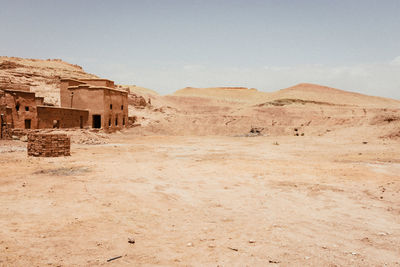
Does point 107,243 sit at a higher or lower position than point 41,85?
lower

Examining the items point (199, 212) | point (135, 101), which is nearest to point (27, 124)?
point (135, 101)

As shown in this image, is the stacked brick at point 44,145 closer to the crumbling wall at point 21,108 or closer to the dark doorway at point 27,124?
the crumbling wall at point 21,108

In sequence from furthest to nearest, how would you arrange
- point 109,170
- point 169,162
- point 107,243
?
point 169,162, point 109,170, point 107,243

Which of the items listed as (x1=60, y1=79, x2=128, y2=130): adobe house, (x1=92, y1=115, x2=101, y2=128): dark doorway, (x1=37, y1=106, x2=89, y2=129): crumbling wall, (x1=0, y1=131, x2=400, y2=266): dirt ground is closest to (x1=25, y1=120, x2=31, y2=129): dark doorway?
(x1=37, y1=106, x2=89, y2=129): crumbling wall

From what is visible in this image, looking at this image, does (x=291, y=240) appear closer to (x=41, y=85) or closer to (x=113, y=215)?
(x=113, y=215)

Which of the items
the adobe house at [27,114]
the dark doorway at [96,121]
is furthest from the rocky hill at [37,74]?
the adobe house at [27,114]

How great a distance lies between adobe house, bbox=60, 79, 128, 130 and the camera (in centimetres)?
2534

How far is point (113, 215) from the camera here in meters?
5.32

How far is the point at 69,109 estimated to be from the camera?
22812 millimetres

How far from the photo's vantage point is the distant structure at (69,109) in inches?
755

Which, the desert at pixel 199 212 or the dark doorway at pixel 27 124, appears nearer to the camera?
the desert at pixel 199 212

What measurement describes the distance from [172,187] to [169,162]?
Result: 4103 mm

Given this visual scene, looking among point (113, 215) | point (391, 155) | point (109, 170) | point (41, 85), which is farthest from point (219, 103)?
point (113, 215)

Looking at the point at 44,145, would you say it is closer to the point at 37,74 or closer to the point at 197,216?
the point at 197,216
